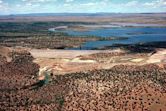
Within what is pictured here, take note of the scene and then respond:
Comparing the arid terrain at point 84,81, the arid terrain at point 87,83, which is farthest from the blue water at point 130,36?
the arid terrain at point 87,83

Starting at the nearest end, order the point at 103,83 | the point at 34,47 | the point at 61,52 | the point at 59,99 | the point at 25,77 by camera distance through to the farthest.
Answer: the point at 59,99 < the point at 103,83 < the point at 25,77 < the point at 61,52 < the point at 34,47

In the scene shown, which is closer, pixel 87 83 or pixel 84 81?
pixel 87 83

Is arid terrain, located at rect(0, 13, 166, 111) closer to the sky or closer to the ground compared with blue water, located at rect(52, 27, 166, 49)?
closer to the sky

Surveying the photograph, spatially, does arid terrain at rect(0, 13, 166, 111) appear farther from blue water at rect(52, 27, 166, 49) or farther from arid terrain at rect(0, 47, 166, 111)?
blue water at rect(52, 27, 166, 49)

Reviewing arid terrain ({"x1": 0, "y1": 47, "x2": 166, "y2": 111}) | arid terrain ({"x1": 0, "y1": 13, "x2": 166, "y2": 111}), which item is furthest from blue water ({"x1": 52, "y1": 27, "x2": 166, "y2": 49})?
arid terrain ({"x1": 0, "y1": 47, "x2": 166, "y2": 111})

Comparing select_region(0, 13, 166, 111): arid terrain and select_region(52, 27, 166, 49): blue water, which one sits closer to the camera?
select_region(0, 13, 166, 111): arid terrain

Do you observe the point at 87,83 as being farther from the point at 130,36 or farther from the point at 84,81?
the point at 130,36

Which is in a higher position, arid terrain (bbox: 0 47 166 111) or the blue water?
arid terrain (bbox: 0 47 166 111)

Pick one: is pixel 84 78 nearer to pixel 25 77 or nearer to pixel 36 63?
pixel 25 77

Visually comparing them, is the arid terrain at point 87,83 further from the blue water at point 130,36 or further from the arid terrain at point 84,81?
the blue water at point 130,36

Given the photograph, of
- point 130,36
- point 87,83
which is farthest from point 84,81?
point 130,36

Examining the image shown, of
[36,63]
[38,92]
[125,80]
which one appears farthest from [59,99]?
[36,63]
